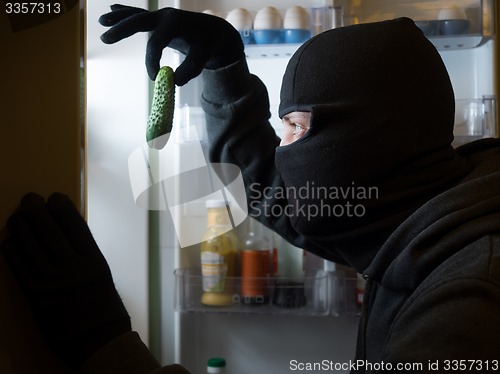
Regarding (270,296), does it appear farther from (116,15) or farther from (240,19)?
(116,15)

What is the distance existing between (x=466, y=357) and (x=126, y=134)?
27.4 inches

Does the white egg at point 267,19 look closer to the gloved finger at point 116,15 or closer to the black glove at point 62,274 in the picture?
the gloved finger at point 116,15

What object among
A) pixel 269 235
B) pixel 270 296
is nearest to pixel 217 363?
pixel 270 296

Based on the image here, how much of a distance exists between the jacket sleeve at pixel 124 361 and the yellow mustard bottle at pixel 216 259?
0.60m

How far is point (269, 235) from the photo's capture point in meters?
1.41

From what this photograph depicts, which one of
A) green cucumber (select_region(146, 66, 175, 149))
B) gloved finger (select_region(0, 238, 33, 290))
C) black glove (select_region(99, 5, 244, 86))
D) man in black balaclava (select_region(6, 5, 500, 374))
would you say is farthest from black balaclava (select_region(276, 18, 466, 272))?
gloved finger (select_region(0, 238, 33, 290))

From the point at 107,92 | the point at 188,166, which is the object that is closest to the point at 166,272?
the point at 188,166

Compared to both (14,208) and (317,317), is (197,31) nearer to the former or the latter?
(14,208)

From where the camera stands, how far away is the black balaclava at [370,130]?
0.91 m

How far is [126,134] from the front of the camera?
3.56ft

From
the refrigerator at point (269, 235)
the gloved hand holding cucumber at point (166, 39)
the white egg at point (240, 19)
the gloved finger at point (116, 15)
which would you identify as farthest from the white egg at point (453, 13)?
the gloved finger at point (116, 15)

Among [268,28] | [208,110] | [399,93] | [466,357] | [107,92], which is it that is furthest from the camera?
[268,28]

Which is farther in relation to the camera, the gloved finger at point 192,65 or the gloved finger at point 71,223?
the gloved finger at point 192,65

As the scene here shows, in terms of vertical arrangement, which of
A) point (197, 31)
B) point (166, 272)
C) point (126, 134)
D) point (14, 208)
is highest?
point (197, 31)
